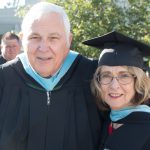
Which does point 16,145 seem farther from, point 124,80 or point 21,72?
point 124,80

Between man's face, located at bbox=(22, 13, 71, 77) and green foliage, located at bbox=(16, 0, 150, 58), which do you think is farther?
green foliage, located at bbox=(16, 0, 150, 58)

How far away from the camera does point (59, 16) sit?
3.61m

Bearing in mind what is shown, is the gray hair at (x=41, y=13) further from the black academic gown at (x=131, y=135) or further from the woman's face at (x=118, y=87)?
the black academic gown at (x=131, y=135)

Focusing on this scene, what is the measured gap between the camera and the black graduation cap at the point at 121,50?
3650 millimetres

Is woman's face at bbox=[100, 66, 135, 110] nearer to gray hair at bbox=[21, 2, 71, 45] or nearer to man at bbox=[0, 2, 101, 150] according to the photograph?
man at bbox=[0, 2, 101, 150]

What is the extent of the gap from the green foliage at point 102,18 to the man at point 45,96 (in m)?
6.48

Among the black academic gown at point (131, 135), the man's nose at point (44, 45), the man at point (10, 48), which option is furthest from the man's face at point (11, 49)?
the black academic gown at point (131, 135)

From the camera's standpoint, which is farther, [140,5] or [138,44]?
[140,5]

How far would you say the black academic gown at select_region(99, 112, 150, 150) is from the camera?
3.29m

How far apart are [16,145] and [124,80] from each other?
99cm

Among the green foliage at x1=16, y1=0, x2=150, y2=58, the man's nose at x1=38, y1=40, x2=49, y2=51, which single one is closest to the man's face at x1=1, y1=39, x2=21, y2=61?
the green foliage at x1=16, y1=0, x2=150, y2=58

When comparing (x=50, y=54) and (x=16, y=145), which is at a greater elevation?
(x=50, y=54)

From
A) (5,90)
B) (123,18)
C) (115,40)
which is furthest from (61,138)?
(123,18)

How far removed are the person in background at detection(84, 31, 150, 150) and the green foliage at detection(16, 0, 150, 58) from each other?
6.46m
